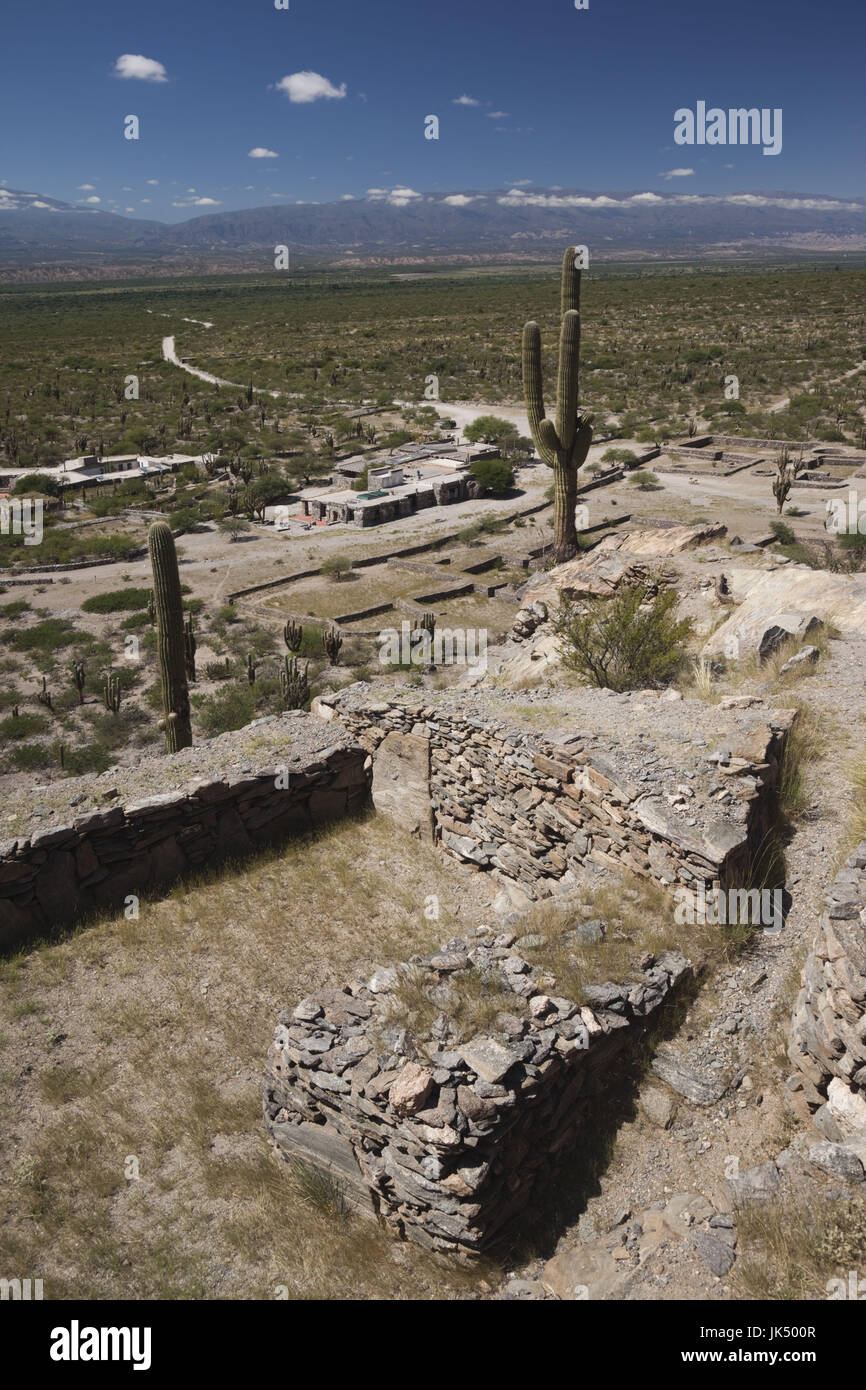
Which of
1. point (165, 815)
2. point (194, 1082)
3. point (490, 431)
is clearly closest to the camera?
point (194, 1082)

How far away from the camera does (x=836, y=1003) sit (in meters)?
4.78

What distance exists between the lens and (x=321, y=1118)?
211 inches

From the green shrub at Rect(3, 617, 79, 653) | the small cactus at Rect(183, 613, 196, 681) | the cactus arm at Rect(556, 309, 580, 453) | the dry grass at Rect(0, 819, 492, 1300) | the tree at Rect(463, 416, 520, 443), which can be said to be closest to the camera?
the dry grass at Rect(0, 819, 492, 1300)

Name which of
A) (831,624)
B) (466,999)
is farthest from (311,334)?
(466,999)

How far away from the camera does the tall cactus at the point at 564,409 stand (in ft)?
57.1

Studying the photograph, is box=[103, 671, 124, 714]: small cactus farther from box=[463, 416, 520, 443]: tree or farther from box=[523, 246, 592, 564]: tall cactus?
box=[463, 416, 520, 443]: tree

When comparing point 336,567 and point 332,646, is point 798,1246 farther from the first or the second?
point 336,567

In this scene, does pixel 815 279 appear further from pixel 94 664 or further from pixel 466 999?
pixel 466 999

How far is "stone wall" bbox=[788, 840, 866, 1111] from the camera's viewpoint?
4.61 meters

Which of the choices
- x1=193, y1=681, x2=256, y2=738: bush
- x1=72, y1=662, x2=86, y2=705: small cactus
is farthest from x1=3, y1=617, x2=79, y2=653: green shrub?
x1=193, y1=681, x2=256, y2=738: bush

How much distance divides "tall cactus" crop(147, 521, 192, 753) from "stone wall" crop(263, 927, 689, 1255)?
6242 millimetres

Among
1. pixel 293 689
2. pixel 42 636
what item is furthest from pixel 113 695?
pixel 42 636

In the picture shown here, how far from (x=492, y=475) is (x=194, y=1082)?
2993 centimetres

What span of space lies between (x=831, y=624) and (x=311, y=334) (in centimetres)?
8395
